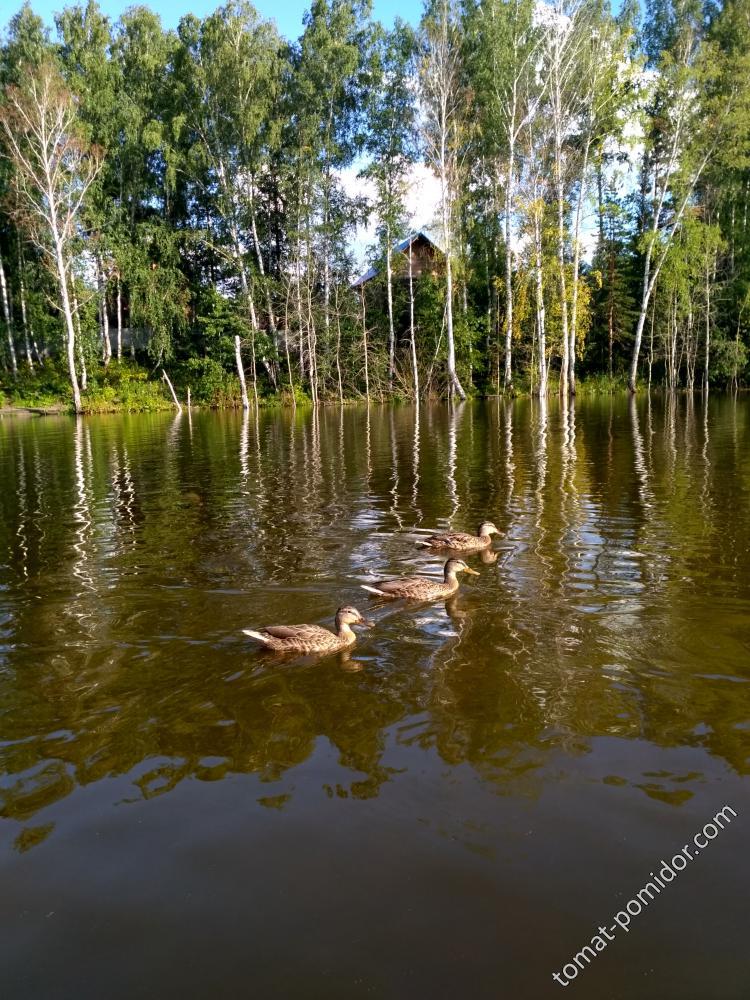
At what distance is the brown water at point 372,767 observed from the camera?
311 cm

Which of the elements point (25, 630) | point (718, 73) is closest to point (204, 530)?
point (25, 630)

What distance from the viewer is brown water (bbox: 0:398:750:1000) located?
3105mm

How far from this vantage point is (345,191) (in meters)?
45.6

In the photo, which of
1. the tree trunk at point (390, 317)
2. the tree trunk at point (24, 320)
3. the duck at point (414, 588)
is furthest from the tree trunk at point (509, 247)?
the duck at point (414, 588)

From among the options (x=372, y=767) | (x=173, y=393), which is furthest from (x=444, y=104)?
(x=372, y=767)

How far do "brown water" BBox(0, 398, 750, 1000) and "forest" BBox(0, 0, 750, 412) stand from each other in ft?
107

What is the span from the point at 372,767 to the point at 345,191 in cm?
4654

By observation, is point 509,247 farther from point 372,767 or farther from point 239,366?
point 372,767

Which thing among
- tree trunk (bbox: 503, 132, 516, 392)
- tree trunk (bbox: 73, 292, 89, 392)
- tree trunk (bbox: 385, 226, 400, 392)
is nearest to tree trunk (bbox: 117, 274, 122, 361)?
tree trunk (bbox: 73, 292, 89, 392)

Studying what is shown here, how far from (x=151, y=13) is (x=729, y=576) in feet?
171

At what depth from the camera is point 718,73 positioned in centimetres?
3912

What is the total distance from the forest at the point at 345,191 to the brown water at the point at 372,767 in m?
32.6

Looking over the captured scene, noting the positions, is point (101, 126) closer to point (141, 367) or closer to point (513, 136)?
point (141, 367)

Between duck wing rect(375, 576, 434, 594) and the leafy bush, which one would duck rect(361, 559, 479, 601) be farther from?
the leafy bush
